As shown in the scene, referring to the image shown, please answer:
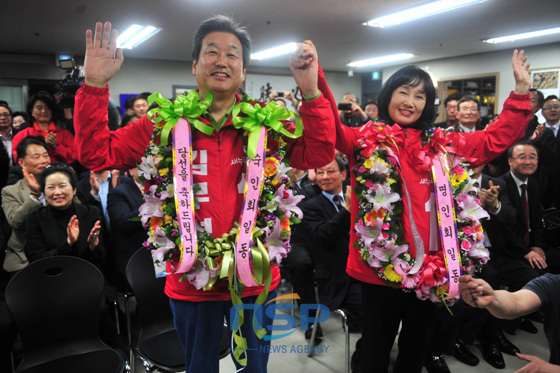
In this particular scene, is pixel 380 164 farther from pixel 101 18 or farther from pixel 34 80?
pixel 34 80

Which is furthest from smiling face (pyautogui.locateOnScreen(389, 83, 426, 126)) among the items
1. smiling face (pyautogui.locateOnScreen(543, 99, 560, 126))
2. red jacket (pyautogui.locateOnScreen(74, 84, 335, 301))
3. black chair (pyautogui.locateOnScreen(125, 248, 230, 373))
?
smiling face (pyautogui.locateOnScreen(543, 99, 560, 126))

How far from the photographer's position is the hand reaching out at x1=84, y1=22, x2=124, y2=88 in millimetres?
1333

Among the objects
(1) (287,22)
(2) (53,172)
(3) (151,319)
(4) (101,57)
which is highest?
(1) (287,22)

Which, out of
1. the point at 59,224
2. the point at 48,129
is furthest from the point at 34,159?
the point at 48,129

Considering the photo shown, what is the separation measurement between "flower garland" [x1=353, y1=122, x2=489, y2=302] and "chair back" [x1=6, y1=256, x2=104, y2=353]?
4.91ft

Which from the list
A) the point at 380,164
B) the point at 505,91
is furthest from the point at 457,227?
the point at 505,91

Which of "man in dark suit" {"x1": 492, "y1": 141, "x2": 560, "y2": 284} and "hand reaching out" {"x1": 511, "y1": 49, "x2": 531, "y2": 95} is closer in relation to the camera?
"hand reaching out" {"x1": 511, "y1": 49, "x2": 531, "y2": 95}

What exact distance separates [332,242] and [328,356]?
0.82m

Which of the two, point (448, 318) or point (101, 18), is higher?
point (101, 18)

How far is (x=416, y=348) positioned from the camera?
5.87ft

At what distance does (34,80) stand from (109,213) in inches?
320

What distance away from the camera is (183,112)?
1.41 m

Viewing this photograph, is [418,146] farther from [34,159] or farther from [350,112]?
[34,159]

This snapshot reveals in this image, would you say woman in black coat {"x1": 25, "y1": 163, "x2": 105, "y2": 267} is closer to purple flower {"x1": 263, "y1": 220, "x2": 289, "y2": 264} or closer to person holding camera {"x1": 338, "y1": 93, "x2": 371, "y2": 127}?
purple flower {"x1": 263, "y1": 220, "x2": 289, "y2": 264}
